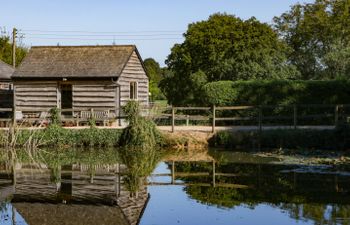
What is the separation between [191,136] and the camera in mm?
→ 27141

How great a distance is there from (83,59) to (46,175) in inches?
515

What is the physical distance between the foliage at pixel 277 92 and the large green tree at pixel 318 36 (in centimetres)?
841

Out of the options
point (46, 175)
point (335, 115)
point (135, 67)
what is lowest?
point (46, 175)

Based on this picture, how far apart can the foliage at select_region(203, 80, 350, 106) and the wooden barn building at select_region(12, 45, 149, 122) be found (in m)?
4.56

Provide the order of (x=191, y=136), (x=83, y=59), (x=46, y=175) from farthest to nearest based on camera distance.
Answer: (x=83, y=59) → (x=191, y=136) → (x=46, y=175)

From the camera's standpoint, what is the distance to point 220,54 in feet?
128

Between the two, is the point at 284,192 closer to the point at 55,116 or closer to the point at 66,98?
the point at 55,116

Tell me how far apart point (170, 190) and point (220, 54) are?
2333 cm

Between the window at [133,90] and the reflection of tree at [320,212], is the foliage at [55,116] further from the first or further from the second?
the reflection of tree at [320,212]

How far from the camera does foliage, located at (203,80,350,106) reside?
96.8 ft

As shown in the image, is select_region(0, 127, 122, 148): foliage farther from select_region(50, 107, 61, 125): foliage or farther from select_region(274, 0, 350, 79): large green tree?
select_region(274, 0, 350, 79): large green tree

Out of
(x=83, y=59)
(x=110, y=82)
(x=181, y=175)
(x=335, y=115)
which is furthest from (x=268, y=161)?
(x=83, y=59)

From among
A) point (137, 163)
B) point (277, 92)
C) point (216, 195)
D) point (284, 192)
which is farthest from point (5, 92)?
point (284, 192)

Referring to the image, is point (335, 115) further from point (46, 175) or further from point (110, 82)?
point (46, 175)
